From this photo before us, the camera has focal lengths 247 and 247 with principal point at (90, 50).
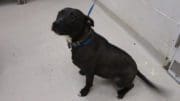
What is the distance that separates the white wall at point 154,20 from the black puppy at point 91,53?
445 mm

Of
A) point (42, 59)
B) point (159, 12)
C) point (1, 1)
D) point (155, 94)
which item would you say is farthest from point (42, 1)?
point (155, 94)

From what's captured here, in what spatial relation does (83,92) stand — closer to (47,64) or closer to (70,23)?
(47,64)

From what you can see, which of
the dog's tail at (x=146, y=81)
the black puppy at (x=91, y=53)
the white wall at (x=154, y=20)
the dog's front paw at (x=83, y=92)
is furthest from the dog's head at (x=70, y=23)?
the white wall at (x=154, y=20)

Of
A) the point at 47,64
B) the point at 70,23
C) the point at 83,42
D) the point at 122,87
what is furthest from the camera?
the point at 47,64

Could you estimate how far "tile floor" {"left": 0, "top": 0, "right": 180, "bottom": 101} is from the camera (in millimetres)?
1686

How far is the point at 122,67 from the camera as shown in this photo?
1577mm

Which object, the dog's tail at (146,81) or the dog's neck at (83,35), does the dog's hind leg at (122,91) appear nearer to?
the dog's tail at (146,81)

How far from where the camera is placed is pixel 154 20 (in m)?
1.97

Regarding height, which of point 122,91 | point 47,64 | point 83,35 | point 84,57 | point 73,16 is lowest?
point 47,64

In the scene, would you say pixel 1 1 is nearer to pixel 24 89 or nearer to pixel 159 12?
pixel 24 89

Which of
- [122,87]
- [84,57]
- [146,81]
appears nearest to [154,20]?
[146,81]

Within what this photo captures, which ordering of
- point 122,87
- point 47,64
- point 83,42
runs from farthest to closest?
point 47,64 → point 122,87 → point 83,42

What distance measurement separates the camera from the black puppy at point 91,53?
4.66 ft

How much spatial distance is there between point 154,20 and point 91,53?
0.73 metres
